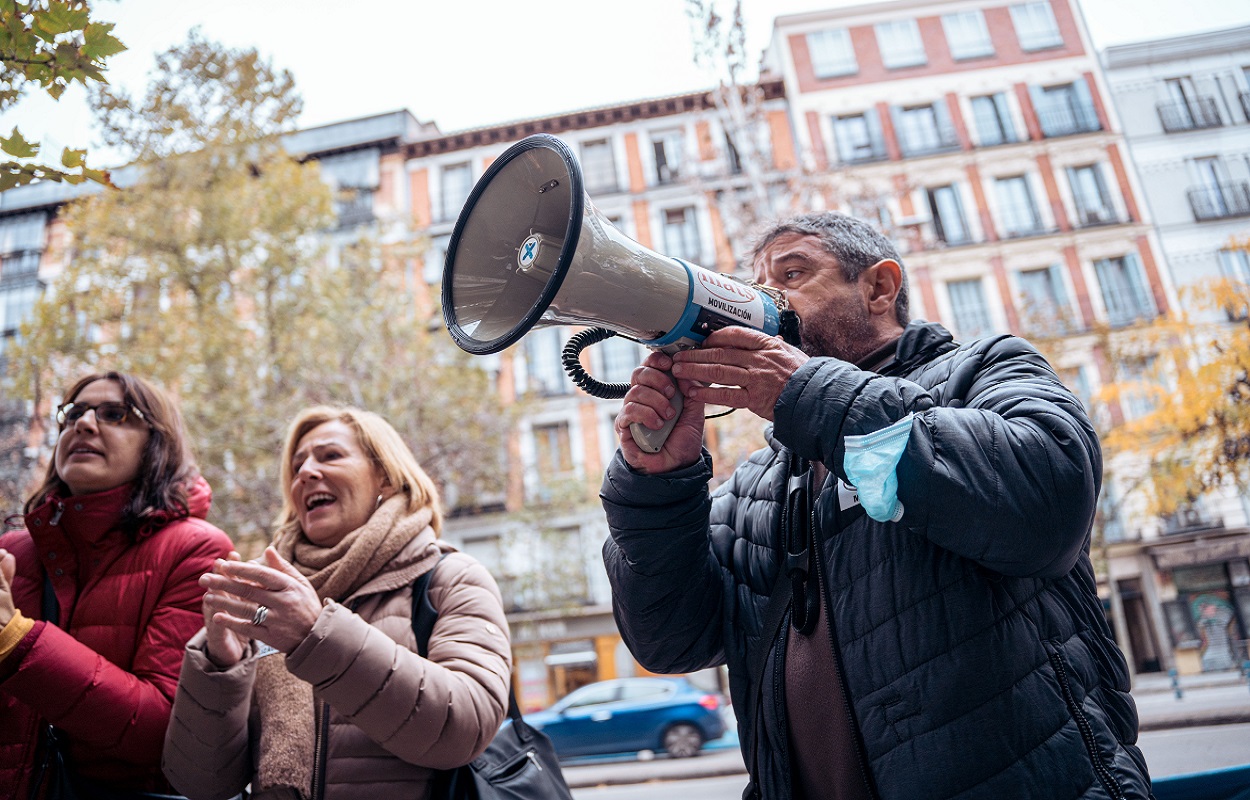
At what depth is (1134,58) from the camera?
13.8m

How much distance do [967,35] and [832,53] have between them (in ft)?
8.44

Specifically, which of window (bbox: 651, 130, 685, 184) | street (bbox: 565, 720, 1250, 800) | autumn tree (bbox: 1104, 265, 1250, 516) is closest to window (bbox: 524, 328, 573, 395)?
window (bbox: 651, 130, 685, 184)

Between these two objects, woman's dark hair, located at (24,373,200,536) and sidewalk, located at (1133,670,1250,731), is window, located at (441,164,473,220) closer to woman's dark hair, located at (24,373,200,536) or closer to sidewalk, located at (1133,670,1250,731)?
sidewalk, located at (1133,670,1250,731)

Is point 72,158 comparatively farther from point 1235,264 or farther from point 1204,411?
point 1235,264

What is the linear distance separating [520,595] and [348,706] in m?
13.8

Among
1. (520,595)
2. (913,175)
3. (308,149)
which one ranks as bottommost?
(520,595)

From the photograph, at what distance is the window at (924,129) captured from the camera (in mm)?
15438

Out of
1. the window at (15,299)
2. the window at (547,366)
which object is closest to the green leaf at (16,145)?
the window at (547,366)

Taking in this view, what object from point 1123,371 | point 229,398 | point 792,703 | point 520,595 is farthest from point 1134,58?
point 792,703

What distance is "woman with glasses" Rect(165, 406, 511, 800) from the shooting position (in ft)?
4.41

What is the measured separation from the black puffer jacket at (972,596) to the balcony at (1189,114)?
11.8 m

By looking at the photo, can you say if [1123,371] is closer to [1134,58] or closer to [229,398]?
[1134,58]

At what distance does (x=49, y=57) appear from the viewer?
1.55 m

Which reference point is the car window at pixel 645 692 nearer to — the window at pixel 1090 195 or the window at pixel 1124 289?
the window at pixel 1124 289
